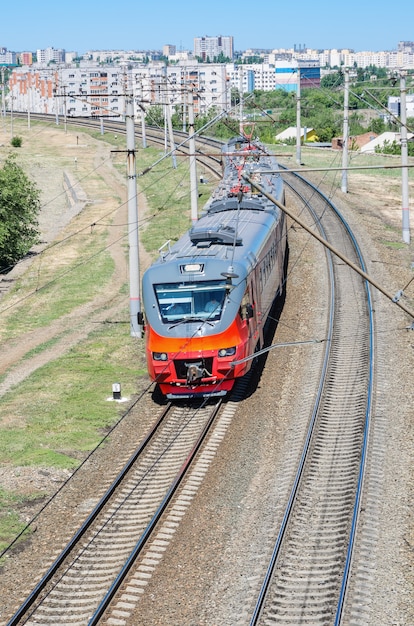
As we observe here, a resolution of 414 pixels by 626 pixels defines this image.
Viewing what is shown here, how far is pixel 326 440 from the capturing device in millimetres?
19484

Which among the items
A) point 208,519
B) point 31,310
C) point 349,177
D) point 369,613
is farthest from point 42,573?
point 349,177

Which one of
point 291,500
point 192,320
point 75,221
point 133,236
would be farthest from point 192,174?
point 291,500

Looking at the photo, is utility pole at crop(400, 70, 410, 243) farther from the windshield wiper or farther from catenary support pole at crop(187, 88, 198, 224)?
the windshield wiper

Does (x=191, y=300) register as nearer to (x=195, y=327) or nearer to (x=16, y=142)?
(x=195, y=327)

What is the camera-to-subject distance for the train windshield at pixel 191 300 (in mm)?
20953

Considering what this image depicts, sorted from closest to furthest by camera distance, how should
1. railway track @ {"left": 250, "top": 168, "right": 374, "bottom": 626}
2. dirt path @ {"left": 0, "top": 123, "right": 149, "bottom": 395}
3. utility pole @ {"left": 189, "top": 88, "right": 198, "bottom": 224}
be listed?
1. railway track @ {"left": 250, "top": 168, "right": 374, "bottom": 626}
2. dirt path @ {"left": 0, "top": 123, "right": 149, "bottom": 395}
3. utility pole @ {"left": 189, "top": 88, "right": 198, "bottom": 224}

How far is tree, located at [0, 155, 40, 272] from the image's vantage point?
4088 cm

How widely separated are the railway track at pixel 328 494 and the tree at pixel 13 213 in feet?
56.1

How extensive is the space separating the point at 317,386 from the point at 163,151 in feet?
192

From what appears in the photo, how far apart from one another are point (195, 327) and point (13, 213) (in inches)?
923

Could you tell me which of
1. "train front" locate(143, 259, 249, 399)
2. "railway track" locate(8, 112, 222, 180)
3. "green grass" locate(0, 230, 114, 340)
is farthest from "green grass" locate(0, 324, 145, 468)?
"railway track" locate(8, 112, 222, 180)

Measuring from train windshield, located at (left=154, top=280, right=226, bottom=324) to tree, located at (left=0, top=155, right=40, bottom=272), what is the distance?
19737 millimetres

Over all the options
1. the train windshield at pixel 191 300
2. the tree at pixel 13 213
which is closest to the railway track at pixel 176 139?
the tree at pixel 13 213

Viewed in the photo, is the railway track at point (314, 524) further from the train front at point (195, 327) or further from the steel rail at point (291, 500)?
the train front at point (195, 327)
